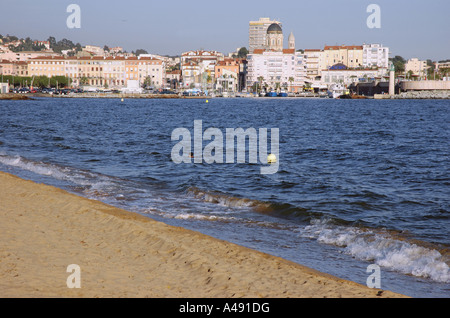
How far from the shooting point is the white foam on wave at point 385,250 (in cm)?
751

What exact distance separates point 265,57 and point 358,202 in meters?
157

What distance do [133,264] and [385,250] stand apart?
408 centimetres

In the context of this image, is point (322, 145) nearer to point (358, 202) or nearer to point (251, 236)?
point (358, 202)

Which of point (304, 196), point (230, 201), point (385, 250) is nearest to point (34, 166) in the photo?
point (230, 201)

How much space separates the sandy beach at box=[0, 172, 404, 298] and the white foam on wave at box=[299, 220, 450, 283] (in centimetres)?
148

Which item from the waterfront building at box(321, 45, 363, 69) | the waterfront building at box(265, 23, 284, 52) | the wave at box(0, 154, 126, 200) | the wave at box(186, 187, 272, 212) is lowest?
the wave at box(186, 187, 272, 212)

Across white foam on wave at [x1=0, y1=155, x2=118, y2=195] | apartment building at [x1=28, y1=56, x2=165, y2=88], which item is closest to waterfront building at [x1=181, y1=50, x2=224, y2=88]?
apartment building at [x1=28, y1=56, x2=165, y2=88]

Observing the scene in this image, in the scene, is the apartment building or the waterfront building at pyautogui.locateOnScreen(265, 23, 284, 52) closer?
the apartment building

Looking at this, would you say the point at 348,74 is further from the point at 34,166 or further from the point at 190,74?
the point at 34,166

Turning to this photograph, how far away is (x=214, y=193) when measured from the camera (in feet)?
44.1

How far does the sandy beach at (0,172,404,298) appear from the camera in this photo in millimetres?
5480

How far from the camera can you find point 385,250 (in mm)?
8469

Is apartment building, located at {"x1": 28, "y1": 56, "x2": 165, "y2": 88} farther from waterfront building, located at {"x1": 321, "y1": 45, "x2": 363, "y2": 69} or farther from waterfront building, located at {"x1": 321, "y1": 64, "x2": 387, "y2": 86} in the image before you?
waterfront building, located at {"x1": 321, "y1": 45, "x2": 363, "y2": 69}
